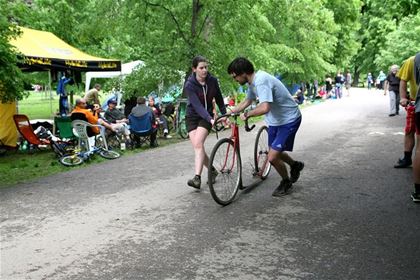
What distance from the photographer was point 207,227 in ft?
15.9

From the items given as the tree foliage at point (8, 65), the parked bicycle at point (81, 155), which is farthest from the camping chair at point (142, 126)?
the tree foliage at point (8, 65)

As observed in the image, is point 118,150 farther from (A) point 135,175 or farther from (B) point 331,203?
(B) point 331,203

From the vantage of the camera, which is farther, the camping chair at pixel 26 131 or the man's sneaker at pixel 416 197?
the camping chair at pixel 26 131

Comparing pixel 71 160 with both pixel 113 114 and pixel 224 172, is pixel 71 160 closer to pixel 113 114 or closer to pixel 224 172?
pixel 113 114

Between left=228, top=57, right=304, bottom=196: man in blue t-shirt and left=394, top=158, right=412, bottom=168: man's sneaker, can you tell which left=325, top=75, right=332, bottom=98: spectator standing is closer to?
left=394, top=158, right=412, bottom=168: man's sneaker

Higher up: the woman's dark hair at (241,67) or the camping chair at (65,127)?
the woman's dark hair at (241,67)

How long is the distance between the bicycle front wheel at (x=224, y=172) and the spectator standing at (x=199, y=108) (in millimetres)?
504

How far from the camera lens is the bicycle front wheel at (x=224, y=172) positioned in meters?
5.54

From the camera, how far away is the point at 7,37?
754 centimetres

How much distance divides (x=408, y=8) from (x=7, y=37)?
26.5 ft

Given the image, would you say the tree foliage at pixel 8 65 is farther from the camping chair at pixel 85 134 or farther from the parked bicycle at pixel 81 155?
the camping chair at pixel 85 134

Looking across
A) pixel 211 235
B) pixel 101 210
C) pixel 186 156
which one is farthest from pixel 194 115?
pixel 186 156

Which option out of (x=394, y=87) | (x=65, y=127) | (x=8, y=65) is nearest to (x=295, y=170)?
(x=8, y=65)

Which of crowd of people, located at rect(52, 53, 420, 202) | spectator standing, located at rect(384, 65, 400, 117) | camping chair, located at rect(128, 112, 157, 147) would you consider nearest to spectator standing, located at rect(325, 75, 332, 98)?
spectator standing, located at rect(384, 65, 400, 117)
